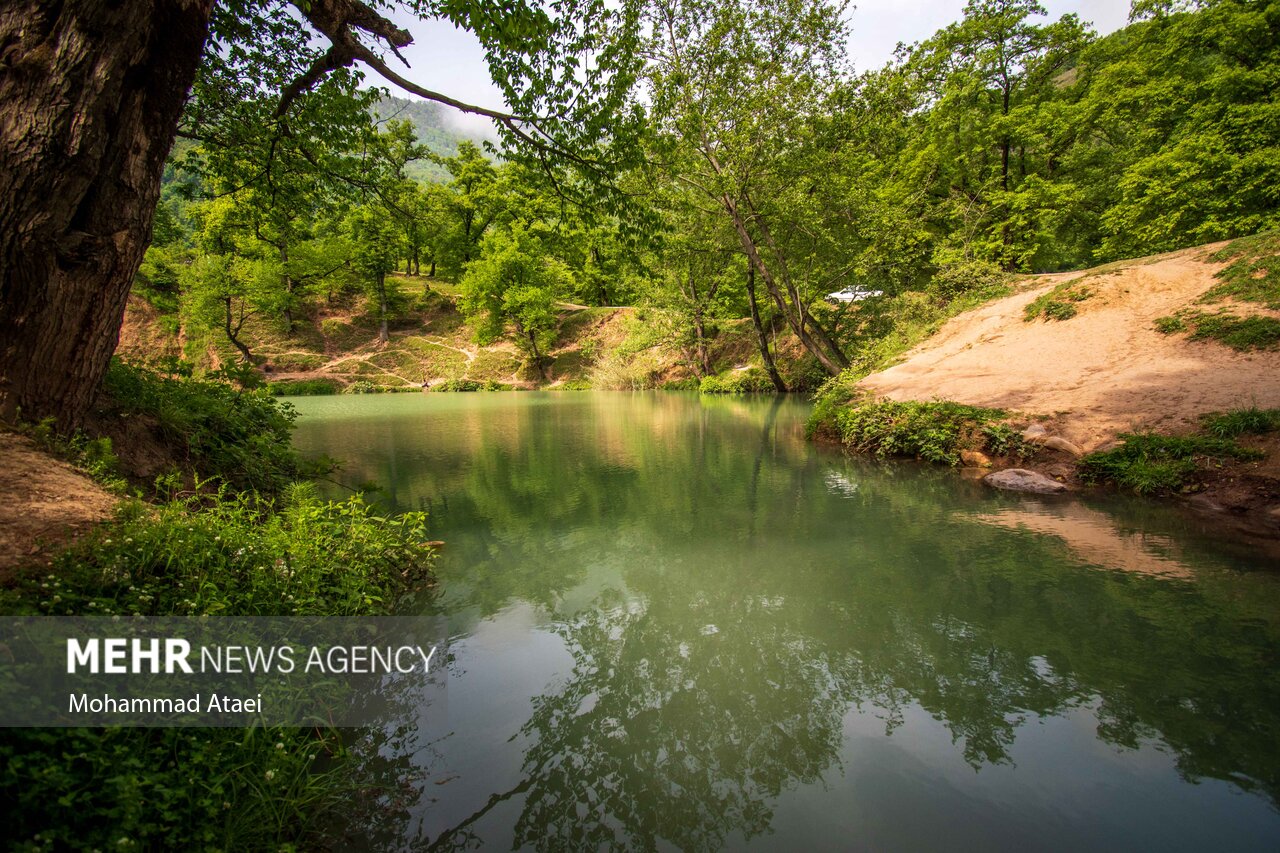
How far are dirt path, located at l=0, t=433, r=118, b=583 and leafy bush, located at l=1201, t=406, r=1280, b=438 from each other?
12845 millimetres

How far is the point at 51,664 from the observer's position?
2094mm

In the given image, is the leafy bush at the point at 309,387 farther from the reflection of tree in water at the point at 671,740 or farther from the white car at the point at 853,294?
the reflection of tree in water at the point at 671,740

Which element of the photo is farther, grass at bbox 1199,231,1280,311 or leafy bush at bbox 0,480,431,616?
grass at bbox 1199,231,1280,311

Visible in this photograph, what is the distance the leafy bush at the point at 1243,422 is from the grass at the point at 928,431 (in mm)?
2356

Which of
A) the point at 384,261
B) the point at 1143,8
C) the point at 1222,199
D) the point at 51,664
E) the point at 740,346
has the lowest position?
the point at 51,664

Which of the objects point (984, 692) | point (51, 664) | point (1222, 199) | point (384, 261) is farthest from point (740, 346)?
point (51, 664)

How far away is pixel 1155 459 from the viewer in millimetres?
8016

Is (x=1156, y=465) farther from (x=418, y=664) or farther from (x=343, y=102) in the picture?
(x=343, y=102)

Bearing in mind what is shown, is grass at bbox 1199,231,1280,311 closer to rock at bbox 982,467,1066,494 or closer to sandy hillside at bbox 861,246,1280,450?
sandy hillside at bbox 861,246,1280,450

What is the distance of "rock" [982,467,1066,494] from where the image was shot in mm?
8305

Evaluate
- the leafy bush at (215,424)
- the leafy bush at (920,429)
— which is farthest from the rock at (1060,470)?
the leafy bush at (215,424)

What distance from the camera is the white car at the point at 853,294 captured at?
24.0 meters

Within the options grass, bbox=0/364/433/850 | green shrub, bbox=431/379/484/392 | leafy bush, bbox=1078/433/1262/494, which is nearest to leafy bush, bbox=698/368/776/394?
green shrub, bbox=431/379/484/392

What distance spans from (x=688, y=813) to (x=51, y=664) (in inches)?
112
